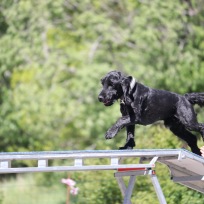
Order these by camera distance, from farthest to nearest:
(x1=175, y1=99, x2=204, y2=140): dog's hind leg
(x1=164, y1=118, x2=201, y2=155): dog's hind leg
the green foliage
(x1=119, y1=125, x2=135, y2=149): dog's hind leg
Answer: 1. the green foliage
2. (x1=164, y1=118, x2=201, y2=155): dog's hind leg
3. (x1=175, y1=99, x2=204, y2=140): dog's hind leg
4. (x1=119, y1=125, x2=135, y2=149): dog's hind leg

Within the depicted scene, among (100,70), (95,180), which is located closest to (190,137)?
(95,180)

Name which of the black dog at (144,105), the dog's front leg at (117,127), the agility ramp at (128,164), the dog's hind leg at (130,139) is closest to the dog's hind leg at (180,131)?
the black dog at (144,105)

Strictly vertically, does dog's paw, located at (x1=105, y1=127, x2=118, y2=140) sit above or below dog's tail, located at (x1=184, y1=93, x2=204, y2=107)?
below

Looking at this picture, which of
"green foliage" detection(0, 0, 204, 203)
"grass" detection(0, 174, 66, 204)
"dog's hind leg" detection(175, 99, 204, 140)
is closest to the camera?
"dog's hind leg" detection(175, 99, 204, 140)

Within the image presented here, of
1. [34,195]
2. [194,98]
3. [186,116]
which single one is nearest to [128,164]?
[186,116]

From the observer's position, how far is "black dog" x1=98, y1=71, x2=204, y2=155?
23.9ft

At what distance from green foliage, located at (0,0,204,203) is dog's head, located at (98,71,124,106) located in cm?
770

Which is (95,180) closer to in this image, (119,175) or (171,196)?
(171,196)

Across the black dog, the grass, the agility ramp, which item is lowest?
the grass

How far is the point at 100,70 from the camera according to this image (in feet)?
52.6

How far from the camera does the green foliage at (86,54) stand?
630 inches

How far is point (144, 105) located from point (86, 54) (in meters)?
9.28

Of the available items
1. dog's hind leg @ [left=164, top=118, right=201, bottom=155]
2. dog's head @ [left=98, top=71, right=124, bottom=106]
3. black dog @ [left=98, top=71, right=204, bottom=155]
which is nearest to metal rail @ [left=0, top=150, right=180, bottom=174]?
black dog @ [left=98, top=71, right=204, bottom=155]

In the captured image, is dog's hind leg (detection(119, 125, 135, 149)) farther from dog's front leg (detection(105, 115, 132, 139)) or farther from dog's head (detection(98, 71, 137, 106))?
dog's head (detection(98, 71, 137, 106))
